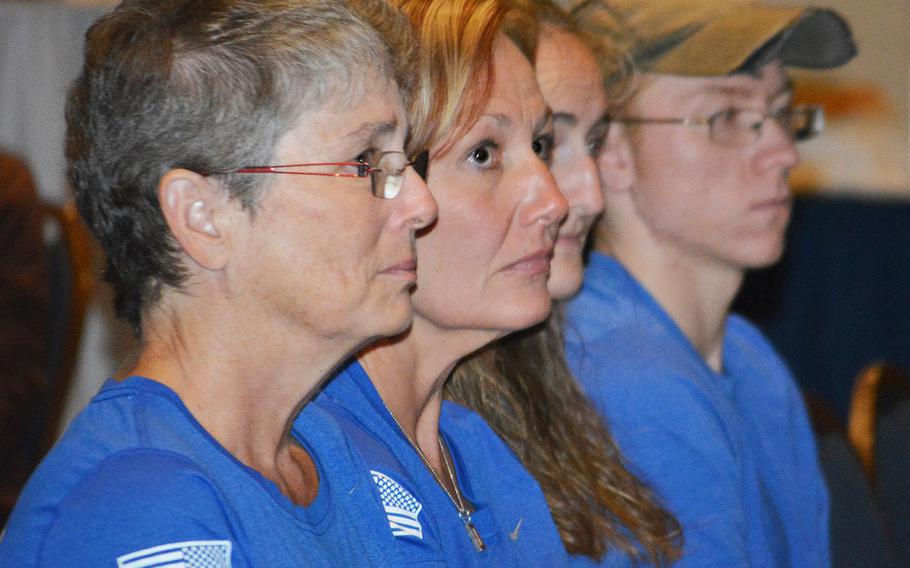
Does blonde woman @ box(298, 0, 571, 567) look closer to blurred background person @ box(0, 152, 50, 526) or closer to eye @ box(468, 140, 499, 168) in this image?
eye @ box(468, 140, 499, 168)

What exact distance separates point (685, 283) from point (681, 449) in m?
0.46

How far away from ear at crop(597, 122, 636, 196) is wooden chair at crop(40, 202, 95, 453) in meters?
0.94

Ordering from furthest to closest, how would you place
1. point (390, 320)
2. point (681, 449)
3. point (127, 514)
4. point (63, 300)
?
point (63, 300) → point (681, 449) → point (390, 320) → point (127, 514)

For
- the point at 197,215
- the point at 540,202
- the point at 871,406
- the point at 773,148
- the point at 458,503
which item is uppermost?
the point at 197,215

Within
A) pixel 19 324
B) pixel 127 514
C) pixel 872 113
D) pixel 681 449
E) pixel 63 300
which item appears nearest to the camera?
pixel 127 514

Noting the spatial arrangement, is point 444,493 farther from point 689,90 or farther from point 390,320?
point 689,90

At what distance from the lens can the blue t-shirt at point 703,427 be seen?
189 centimetres

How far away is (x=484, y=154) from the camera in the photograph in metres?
1.59

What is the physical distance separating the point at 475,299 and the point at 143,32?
1.83ft

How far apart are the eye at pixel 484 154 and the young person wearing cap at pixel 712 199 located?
55cm

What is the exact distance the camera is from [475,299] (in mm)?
1578

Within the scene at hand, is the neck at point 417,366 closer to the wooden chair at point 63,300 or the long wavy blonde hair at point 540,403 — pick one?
the long wavy blonde hair at point 540,403

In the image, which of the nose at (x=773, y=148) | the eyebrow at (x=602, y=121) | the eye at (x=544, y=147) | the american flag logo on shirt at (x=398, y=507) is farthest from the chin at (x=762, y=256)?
the american flag logo on shirt at (x=398, y=507)

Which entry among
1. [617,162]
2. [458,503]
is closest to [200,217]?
[458,503]
